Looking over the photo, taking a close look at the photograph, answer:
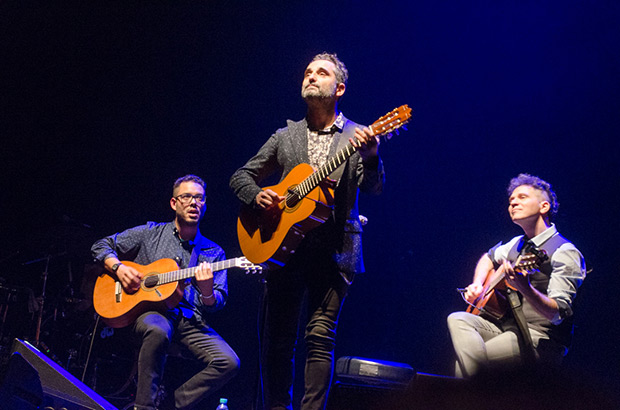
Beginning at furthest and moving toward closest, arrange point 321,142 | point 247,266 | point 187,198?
point 187,198, point 247,266, point 321,142

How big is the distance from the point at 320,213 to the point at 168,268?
2269 millimetres

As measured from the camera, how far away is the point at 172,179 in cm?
639

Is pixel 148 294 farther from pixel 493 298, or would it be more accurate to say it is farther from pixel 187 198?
pixel 493 298

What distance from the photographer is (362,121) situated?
19.0 ft

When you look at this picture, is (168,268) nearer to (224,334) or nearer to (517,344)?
(224,334)

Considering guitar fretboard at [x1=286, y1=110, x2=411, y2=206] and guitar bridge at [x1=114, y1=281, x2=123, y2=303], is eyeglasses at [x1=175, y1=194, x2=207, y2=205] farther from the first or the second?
guitar fretboard at [x1=286, y1=110, x2=411, y2=206]

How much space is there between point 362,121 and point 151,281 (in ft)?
9.78

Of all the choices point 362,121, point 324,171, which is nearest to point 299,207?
point 324,171

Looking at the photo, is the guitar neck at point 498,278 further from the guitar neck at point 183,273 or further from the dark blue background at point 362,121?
Answer: the guitar neck at point 183,273

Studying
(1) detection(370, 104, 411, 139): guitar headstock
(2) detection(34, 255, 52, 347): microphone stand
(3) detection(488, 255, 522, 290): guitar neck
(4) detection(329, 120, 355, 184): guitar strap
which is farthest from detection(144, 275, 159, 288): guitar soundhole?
(3) detection(488, 255, 522, 290): guitar neck

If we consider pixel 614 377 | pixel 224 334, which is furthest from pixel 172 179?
pixel 614 377

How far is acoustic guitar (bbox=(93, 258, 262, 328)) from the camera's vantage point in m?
4.29

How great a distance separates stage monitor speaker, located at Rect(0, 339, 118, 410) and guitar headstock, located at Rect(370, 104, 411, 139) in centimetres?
191

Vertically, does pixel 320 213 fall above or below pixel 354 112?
below
